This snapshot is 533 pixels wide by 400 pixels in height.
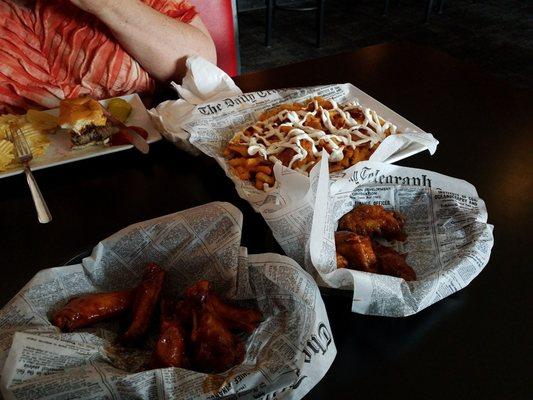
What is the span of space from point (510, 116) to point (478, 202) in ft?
1.49

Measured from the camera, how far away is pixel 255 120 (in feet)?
3.63

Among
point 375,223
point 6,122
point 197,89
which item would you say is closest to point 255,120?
point 197,89

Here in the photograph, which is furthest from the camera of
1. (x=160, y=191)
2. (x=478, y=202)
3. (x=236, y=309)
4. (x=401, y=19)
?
(x=401, y=19)

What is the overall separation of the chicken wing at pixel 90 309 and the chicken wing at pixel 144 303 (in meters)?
0.02

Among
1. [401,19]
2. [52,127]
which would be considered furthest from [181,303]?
[401,19]

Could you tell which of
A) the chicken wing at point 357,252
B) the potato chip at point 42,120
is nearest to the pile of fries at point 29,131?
the potato chip at point 42,120

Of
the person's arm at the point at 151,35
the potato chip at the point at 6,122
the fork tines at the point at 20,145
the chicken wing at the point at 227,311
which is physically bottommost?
the potato chip at the point at 6,122

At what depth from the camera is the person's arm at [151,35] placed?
1.22 metres

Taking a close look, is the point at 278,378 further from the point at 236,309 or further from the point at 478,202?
the point at 478,202

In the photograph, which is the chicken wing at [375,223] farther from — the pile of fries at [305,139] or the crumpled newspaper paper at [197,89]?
the crumpled newspaper paper at [197,89]

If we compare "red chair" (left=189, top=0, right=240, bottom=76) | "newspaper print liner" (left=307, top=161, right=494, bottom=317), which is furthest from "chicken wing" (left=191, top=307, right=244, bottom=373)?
"red chair" (left=189, top=0, right=240, bottom=76)

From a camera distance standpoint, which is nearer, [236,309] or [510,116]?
[236,309]

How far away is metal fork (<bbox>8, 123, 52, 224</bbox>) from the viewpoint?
Answer: 845 mm

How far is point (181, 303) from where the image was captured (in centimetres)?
62
